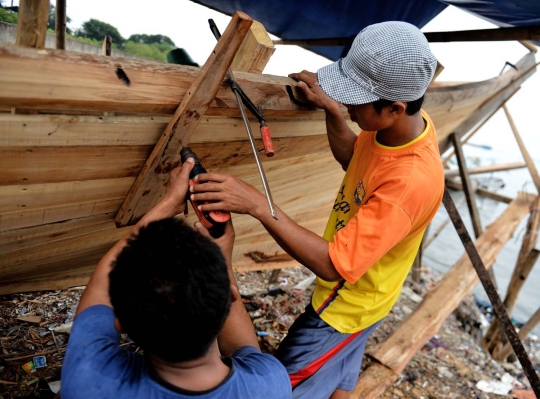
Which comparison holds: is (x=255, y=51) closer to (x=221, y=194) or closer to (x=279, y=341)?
(x=221, y=194)

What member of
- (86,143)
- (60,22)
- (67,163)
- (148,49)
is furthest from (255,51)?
(148,49)

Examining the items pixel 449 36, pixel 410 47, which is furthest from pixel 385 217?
pixel 449 36

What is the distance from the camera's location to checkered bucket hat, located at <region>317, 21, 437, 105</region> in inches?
58.7

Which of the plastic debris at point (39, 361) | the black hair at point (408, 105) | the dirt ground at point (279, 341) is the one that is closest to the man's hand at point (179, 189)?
the black hair at point (408, 105)

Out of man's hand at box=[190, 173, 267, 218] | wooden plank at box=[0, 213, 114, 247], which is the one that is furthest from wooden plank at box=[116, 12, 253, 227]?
man's hand at box=[190, 173, 267, 218]

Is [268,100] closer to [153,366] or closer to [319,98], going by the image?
[319,98]

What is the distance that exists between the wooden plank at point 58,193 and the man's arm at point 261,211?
61cm

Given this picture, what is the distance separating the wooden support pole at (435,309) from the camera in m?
3.09

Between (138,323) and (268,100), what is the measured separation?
3.82 ft

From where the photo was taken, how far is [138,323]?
92 centimetres

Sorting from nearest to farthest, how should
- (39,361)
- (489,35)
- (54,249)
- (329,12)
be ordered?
(54,249), (39,361), (489,35), (329,12)

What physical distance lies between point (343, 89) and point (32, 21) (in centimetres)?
110

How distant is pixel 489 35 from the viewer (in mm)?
2996

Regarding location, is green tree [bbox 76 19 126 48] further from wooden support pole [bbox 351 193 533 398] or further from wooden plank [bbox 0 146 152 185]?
wooden support pole [bbox 351 193 533 398]
